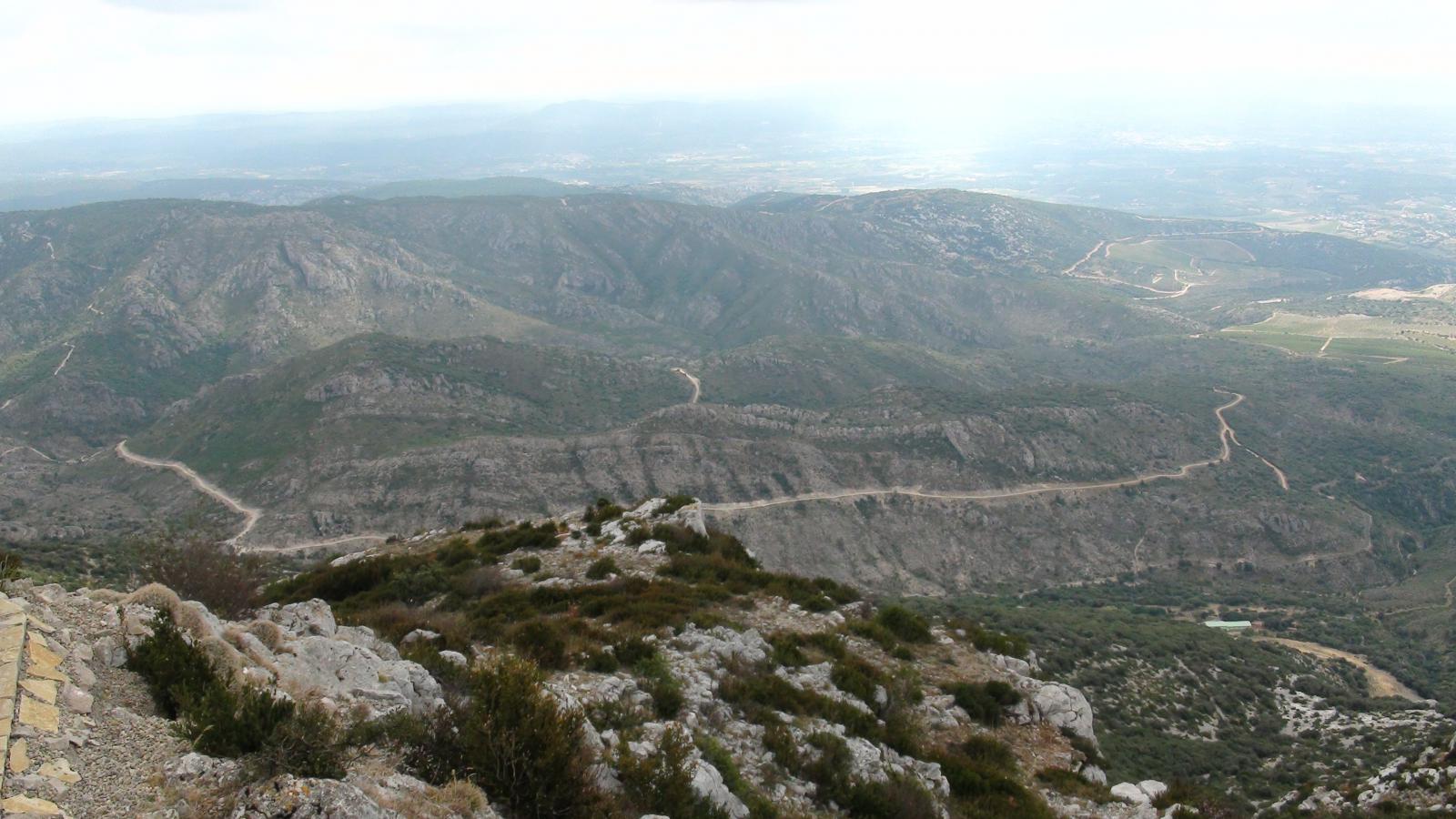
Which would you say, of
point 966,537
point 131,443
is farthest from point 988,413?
point 131,443

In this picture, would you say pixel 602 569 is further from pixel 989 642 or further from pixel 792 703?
pixel 989 642

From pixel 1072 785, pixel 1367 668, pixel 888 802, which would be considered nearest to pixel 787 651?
pixel 888 802

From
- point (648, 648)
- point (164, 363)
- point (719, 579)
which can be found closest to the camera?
point (648, 648)

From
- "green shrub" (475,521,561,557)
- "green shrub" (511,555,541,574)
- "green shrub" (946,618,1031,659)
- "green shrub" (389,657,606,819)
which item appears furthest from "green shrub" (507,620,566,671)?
"green shrub" (946,618,1031,659)

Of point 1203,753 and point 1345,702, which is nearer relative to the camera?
point 1203,753

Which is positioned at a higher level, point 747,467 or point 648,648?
point 648,648

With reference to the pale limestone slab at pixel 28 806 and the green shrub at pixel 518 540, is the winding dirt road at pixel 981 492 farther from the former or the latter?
the pale limestone slab at pixel 28 806

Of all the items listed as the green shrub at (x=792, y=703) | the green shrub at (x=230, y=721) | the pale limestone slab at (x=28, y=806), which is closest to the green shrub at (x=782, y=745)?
the green shrub at (x=792, y=703)

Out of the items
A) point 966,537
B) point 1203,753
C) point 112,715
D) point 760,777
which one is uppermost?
point 112,715

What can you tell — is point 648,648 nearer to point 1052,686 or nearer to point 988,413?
point 1052,686
